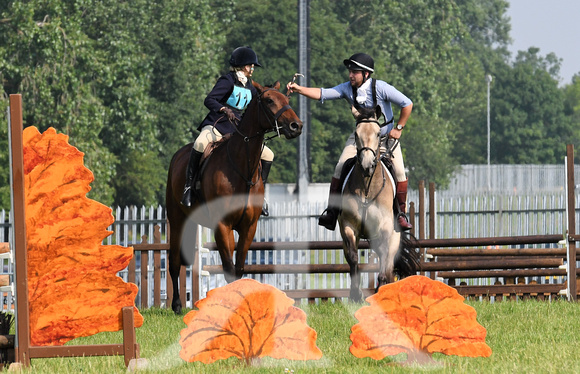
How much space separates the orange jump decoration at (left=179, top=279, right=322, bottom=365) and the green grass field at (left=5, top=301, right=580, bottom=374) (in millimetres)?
104

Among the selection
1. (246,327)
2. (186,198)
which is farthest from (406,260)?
(246,327)

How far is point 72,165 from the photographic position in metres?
8.15

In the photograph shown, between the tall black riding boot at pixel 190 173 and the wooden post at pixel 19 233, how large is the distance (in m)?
4.49

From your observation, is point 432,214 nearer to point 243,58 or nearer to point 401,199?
point 401,199

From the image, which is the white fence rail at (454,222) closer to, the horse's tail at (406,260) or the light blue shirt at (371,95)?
the horse's tail at (406,260)

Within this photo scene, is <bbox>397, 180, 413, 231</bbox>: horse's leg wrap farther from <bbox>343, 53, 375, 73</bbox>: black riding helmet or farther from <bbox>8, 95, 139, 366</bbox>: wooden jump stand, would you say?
<bbox>8, 95, 139, 366</bbox>: wooden jump stand

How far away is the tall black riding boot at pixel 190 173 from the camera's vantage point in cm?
1177

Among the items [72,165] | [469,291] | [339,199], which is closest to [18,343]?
[72,165]

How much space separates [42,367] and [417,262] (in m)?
5.96

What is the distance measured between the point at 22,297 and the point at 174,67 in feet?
128

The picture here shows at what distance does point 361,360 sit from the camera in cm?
797

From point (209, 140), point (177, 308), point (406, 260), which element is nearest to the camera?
point (209, 140)

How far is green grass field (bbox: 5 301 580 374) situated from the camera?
7.50 m

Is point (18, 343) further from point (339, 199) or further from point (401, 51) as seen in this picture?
point (401, 51)
